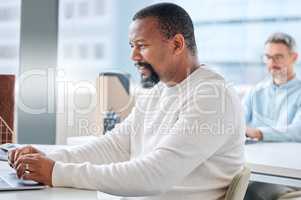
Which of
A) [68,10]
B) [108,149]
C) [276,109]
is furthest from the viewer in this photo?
[68,10]

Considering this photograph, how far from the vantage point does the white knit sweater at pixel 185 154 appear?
1337 millimetres

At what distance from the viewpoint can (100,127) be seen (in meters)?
3.09

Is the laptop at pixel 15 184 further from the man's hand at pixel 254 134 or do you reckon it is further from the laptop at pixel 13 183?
the man's hand at pixel 254 134

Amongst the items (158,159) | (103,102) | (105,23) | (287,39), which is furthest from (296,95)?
(158,159)

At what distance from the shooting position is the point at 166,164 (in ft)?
4.36

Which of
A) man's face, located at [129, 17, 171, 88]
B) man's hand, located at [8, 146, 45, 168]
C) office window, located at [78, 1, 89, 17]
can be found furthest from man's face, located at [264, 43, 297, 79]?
man's hand, located at [8, 146, 45, 168]

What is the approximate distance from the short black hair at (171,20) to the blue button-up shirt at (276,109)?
1344mm

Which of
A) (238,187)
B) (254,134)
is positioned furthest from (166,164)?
(254,134)

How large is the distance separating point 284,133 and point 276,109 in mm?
296

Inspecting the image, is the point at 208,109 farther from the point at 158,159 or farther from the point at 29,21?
the point at 29,21

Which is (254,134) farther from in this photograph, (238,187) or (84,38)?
(84,38)

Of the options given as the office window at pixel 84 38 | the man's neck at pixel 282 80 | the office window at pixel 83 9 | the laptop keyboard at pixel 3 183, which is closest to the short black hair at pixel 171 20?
the laptop keyboard at pixel 3 183

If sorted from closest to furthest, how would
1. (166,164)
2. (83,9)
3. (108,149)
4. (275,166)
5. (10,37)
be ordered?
1. (166,164)
2. (108,149)
3. (275,166)
4. (10,37)
5. (83,9)

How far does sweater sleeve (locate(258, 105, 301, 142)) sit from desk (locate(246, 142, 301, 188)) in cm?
36
